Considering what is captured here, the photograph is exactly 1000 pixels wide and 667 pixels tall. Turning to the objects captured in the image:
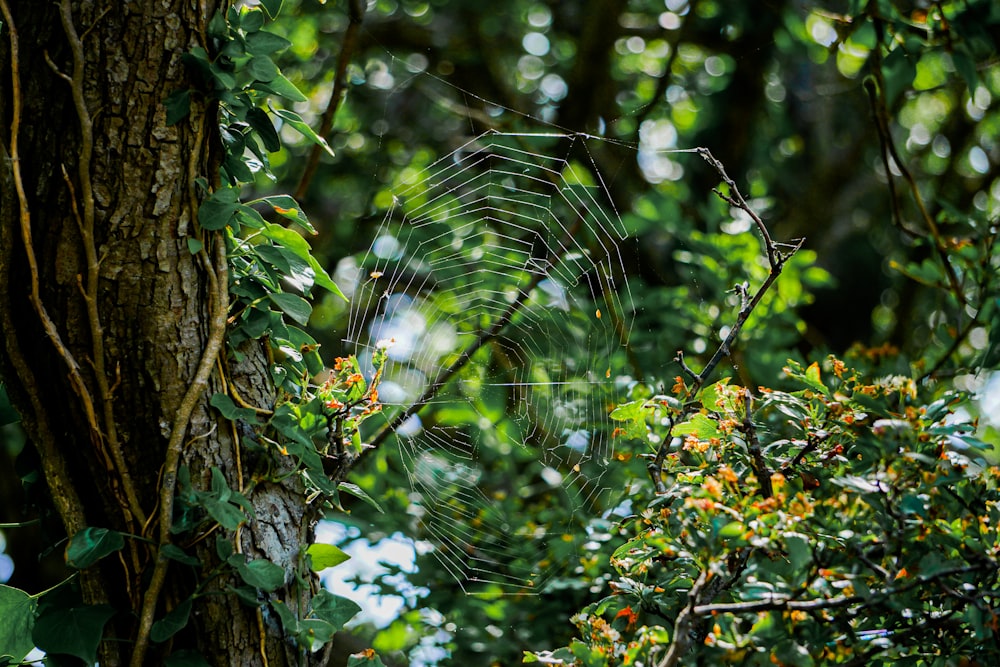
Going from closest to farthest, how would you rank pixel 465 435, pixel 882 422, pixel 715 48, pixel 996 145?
1. pixel 882 422
2. pixel 465 435
3. pixel 715 48
4. pixel 996 145

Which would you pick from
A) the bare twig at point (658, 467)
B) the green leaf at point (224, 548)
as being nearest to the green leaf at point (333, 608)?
the green leaf at point (224, 548)

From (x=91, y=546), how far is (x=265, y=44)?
0.58 meters

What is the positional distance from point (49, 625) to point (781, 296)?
1708 millimetres

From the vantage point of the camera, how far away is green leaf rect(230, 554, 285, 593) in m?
0.87

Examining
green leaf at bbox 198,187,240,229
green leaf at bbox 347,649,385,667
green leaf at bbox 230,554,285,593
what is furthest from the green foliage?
green leaf at bbox 198,187,240,229

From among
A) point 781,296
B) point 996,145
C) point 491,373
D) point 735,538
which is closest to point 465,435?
point 491,373

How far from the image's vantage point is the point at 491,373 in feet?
7.54

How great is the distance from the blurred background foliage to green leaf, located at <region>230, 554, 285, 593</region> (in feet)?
2.10

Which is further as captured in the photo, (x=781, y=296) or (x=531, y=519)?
(x=781, y=296)

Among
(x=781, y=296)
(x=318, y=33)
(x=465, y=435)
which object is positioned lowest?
(x=465, y=435)

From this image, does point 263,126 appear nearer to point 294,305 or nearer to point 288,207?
point 288,207

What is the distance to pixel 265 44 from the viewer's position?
36.9 inches

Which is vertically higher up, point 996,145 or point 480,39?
point 996,145

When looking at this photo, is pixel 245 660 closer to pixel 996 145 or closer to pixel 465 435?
pixel 465 435
